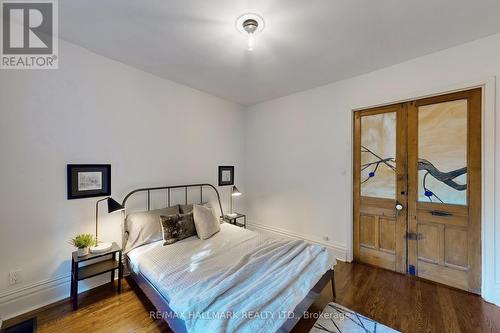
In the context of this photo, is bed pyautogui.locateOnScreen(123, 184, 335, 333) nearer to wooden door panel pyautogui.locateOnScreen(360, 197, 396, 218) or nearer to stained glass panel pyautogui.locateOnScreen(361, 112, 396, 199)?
wooden door panel pyautogui.locateOnScreen(360, 197, 396, 218)

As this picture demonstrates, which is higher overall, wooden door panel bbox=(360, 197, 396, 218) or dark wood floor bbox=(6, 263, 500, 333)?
wooden door panel bbox=(360, 197, 396, 218)

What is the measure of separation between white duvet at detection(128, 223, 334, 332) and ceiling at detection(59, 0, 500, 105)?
7.15 feet

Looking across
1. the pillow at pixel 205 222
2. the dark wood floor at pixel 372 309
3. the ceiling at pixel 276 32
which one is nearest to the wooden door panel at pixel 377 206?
the dark wood floor at pixel 372 309

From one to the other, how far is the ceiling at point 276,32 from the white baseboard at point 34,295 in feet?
8.21

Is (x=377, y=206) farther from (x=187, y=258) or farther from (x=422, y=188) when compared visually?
(x=187, y=258)

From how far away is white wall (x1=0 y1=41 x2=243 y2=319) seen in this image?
1925 millimetres

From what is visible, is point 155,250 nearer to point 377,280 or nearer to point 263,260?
point 263,260

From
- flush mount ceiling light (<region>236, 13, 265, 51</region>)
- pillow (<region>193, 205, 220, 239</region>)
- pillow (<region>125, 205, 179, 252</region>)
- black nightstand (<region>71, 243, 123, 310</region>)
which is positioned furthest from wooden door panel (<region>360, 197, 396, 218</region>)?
black nightstand (<region>71, 243, 123, 310</region>)

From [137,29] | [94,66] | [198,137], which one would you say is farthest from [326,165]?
[94,66]

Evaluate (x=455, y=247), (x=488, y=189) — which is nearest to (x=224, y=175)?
(x=455, y=247)

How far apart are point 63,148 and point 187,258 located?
1.73 meters

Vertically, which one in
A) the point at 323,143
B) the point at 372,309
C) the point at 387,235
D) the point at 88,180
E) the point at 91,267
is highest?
the point at 323,143

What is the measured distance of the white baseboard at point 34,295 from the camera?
1.90m

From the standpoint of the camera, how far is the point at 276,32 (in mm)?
2016
